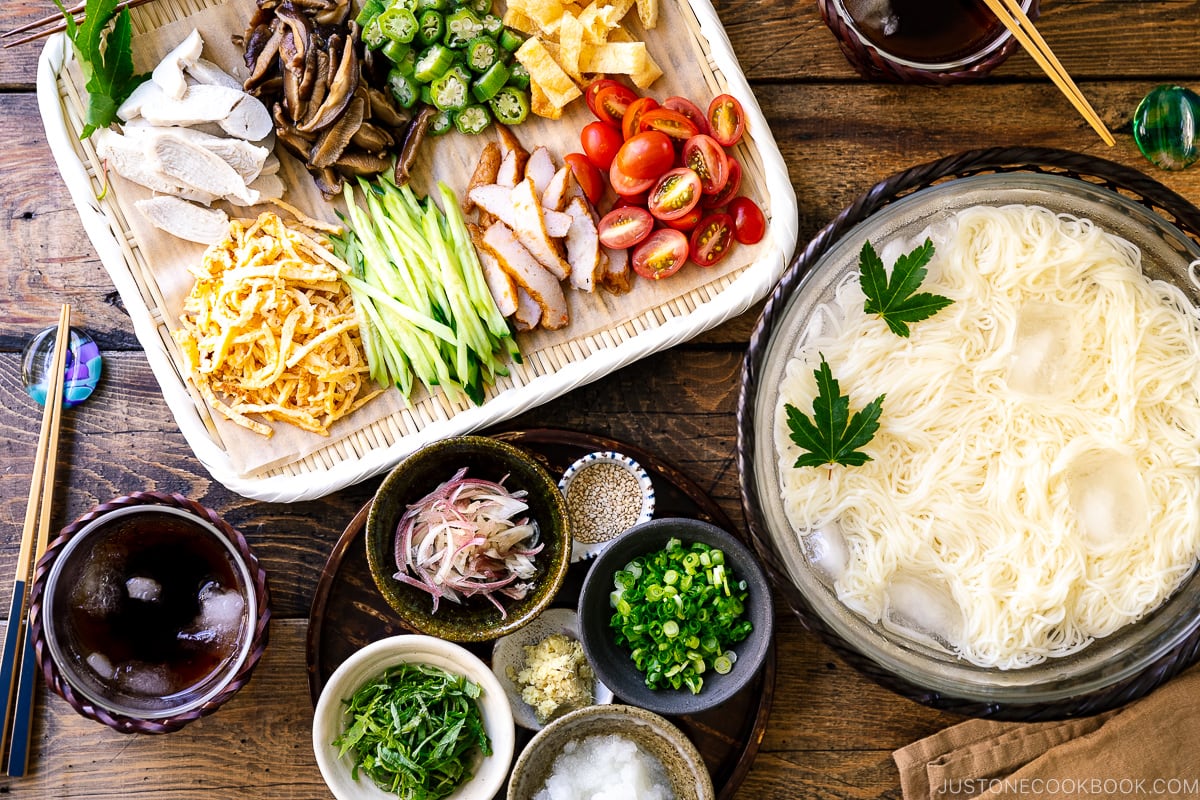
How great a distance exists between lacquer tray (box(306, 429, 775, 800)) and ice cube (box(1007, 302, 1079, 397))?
36.7 inches

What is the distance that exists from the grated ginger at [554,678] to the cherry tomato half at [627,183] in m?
1.37

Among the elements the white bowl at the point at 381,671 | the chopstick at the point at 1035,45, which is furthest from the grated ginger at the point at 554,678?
the chopstick at the point at 1035,45

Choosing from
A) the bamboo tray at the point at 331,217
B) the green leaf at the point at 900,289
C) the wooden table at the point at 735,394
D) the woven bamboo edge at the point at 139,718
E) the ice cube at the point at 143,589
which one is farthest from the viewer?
the wooden table at the point at 735,394

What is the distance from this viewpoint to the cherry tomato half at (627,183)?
2762mm

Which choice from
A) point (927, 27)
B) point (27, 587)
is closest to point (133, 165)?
point (27, 587)

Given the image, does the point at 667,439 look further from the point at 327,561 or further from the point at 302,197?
the point at 302,197

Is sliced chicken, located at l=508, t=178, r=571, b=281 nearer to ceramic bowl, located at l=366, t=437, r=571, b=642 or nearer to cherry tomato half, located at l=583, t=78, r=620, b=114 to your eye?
cherry tomato half, located at l=583, t=78, r=620, b=114

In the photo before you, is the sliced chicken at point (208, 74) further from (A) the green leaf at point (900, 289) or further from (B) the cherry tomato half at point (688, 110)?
(A) the green leaf at point (900, 289)

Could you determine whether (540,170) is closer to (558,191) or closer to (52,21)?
(558,191)

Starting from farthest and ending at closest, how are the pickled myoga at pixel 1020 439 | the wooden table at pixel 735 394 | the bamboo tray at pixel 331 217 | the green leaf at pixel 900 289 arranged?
1. the wooden table at pixel 735 394
2. the bamboo tray at pixel 331 217
3. the pickled myoga at pixel 1020 439
4. the green leaf at pixel 900 289

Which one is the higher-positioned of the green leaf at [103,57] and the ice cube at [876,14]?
the green leaf at [103,57]

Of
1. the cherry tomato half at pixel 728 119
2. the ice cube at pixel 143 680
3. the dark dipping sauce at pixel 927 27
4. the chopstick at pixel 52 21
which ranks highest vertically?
the chopstick at pixel 52 21

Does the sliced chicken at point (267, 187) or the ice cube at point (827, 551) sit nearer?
the ice cube at point (827, 551)

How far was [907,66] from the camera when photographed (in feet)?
8.69
